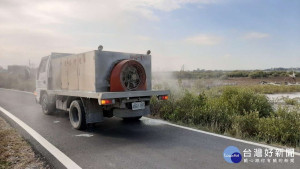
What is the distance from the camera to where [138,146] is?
5.39 meters

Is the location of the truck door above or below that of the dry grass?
above

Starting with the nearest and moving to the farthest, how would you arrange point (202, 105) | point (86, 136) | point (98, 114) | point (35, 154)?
point (35, 154)
point (86, 136)
point (98, 114)
point (202, 105)

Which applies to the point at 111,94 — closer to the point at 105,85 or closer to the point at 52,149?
the point at 105,85

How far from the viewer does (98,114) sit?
6895 mm

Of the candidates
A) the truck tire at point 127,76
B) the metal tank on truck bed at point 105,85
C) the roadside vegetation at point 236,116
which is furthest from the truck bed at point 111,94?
the roadside vegetation at point 236,116

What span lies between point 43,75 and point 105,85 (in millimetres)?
3936

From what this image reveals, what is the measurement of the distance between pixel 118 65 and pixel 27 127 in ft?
11.2

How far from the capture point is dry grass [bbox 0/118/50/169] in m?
4.34

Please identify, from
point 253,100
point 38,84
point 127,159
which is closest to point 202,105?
point 253,100

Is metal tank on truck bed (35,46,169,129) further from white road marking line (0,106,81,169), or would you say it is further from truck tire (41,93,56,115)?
truck tire (41,93,56,115)

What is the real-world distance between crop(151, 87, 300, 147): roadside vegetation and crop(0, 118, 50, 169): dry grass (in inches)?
169

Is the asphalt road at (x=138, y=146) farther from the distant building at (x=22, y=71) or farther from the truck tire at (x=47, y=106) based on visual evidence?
the distant building at (x=22, y=71)

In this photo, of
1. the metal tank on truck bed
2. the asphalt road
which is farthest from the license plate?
the asphalt road

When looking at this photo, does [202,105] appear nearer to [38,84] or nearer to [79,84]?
[79,84]
